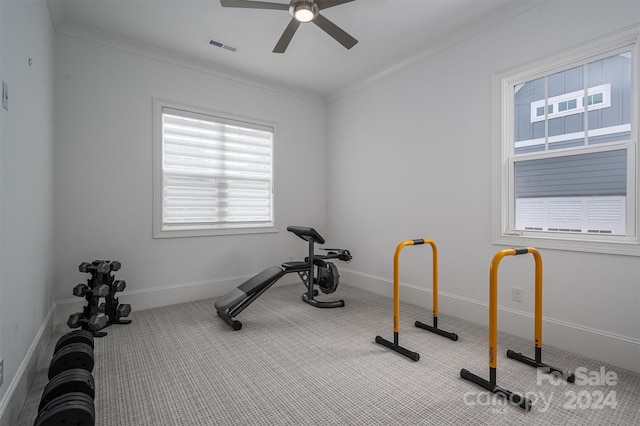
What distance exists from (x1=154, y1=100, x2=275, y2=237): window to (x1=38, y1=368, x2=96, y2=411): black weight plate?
2.26 m

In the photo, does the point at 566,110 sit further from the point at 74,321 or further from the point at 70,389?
the point at 74,321

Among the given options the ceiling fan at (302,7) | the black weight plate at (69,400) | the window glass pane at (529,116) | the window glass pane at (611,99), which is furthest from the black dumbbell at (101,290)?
the window glass pane at (611,99)

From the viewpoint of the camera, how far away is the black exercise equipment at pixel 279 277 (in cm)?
323

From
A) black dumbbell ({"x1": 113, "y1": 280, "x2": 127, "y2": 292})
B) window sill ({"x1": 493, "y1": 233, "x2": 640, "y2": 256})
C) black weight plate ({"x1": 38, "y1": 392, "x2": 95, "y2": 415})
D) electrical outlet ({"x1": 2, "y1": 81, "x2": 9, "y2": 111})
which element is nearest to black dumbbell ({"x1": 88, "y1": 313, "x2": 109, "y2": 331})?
black dumbbell ({"x1": 113, "y1": 280, "x2": 127, "y2": 292})

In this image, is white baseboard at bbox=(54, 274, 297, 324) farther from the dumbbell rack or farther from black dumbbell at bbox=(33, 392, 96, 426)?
black dumbbell at bbox=(33, 392, 96, 426)

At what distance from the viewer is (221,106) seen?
4.25 metres

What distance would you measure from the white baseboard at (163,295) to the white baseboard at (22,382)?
63cm

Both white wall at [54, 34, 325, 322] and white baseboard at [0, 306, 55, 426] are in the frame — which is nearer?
white baseboard at [0, 306, 55, 426]

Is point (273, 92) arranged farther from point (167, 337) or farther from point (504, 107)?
point (167, 337)

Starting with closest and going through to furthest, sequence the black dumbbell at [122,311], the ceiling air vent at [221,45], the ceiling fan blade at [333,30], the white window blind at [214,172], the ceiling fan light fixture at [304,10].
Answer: the ceiling fan light fixture at [304,10]
the ceiling fan blade at [333,30]
the black dumbbell at [122,311]
the ceiling air vent at [221,45]
the white window blind at [214,172]

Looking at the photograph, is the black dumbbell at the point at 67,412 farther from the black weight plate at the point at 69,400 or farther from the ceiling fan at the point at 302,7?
the ceiling fan at the point at 302,7

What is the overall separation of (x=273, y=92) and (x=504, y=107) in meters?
3.09

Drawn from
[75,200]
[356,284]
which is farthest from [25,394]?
[356,284]

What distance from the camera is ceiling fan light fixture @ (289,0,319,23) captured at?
7.98 ft
